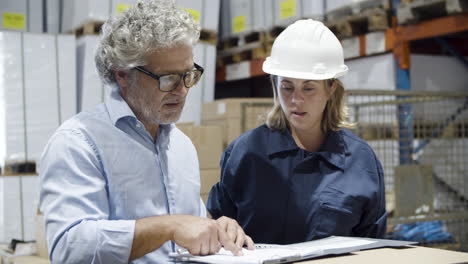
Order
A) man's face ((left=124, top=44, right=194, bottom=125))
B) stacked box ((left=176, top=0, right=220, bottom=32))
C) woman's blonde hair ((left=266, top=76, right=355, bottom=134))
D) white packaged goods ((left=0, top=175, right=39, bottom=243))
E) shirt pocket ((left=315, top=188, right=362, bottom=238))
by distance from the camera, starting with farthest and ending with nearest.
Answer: stacked box ((left=176, top=0, right=220, bottom=32)) < white packaged goods ((left=0, top=175, right=39, bottom=243)) < woman's blonde hair ((left=266, top=76, right=355, bottom=134)) < shirt pocket ((left=315, top=188, right=362, bottom=238)) < man's face ((left=124, top=44, right=194, bottom=125))

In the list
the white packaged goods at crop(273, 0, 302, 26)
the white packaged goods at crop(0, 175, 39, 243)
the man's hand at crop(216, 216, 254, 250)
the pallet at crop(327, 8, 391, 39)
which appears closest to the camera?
the man's hand at crop(216, 216, 254, 250)

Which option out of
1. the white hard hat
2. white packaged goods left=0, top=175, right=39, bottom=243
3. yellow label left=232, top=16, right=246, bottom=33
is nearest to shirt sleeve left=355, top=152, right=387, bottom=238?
the white hard hat

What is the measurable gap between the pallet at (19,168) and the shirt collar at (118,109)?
349 cm

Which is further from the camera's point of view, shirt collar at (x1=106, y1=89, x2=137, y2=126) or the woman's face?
the woman's face

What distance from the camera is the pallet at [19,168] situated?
17.1ft

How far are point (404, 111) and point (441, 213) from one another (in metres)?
0.96

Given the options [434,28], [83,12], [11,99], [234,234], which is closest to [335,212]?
[234,234]

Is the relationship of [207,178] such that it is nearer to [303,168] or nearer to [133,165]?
[303,168]

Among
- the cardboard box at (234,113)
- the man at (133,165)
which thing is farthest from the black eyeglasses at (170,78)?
the cardboard box at (234,113)

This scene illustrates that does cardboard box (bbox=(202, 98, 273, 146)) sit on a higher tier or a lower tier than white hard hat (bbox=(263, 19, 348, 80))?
lower

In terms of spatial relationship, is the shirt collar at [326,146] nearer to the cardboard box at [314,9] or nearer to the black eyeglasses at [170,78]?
the black eyeglasses at [170,78]

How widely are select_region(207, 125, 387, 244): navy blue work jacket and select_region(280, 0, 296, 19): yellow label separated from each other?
134 inches

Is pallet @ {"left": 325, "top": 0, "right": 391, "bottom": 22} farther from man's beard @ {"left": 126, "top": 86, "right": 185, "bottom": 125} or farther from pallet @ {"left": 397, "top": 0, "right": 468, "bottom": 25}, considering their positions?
man's beard @ {"left": 126, "top": 86, "right": 185, "bottom": 125}

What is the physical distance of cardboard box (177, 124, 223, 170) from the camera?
4648 millimetres
